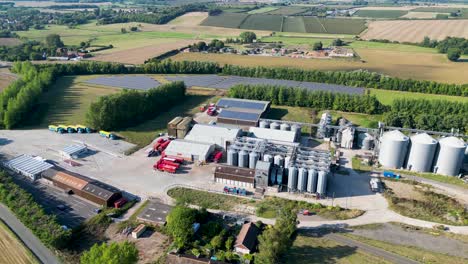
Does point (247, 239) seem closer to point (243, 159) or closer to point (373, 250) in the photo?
point (373, 250)

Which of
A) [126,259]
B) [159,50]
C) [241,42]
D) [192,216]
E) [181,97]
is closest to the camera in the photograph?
[126,259]

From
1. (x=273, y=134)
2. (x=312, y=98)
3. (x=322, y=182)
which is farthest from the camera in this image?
(x=312, y=98)

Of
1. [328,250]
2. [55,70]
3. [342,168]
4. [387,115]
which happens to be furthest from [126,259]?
[55,70]

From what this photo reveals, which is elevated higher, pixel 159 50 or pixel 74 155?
pixel 159 50

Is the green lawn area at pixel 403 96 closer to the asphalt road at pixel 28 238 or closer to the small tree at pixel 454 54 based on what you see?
the small tree at pixel 454 54

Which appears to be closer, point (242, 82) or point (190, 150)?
point (190, 150)

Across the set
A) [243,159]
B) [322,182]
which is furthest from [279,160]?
[322,182]

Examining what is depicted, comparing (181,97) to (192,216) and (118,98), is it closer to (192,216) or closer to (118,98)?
(118,98)
